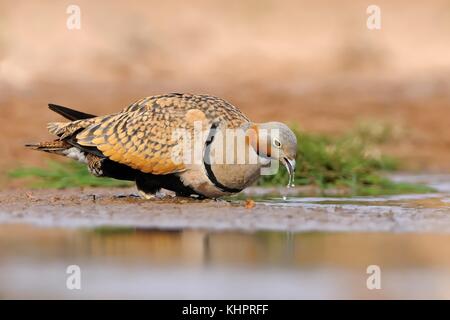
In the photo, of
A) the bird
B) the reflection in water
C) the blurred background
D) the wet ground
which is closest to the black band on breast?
the bird

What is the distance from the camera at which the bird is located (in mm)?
9945

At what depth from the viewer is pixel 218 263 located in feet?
24.7

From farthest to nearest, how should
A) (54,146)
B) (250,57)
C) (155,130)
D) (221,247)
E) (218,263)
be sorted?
(250,57)
(54,146)
(155,130)
(221,247)
(218,263)

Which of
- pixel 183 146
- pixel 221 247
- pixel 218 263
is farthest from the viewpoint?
pixel 183 146

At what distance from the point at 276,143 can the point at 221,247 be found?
6.86 ft

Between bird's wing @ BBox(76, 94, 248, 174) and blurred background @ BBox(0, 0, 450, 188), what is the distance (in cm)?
909

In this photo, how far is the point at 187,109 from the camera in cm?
1027

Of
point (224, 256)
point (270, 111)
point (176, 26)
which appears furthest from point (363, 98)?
point (224, 256)

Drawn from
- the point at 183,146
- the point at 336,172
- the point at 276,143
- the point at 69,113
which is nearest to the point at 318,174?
the point at 336,172

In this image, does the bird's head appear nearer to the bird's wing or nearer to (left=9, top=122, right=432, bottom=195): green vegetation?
the bird's wing

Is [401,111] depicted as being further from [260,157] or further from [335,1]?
[260,157]

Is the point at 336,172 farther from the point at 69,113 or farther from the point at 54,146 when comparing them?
the point at 54,146

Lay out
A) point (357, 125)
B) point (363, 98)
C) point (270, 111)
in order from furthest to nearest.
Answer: point (363, 98) < point (270, 111) < point (357, 125)

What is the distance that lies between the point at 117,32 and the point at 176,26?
138 centimetres
